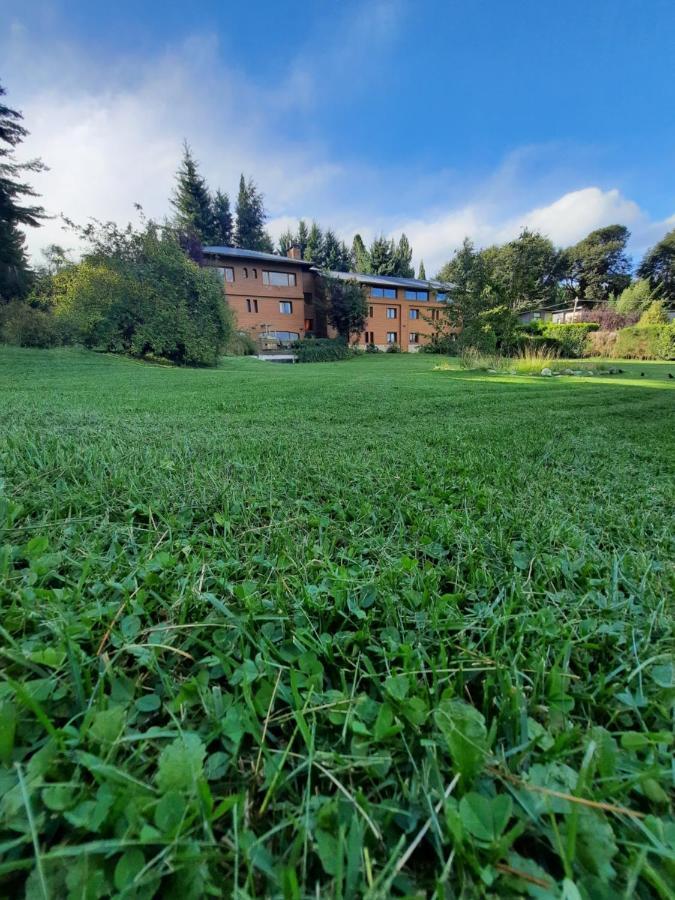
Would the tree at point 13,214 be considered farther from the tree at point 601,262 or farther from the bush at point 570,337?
the tree at point 601,262

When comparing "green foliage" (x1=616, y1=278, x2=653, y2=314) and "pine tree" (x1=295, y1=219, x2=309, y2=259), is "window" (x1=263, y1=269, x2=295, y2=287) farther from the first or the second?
"green foliage" (x1=616, y1=278, x2=653, y2=314)

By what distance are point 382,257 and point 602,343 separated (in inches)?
858

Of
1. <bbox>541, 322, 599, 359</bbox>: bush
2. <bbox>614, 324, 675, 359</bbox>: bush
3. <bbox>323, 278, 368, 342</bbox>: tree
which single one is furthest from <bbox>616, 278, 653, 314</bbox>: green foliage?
<bbox>323, 278, 368, 342</bbox>: tree

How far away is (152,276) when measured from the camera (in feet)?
39.3

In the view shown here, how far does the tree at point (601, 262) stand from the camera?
3416 centimetres

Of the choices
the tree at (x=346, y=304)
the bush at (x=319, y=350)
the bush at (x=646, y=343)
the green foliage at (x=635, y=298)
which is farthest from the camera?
the green foliage at (x=635, y=298)

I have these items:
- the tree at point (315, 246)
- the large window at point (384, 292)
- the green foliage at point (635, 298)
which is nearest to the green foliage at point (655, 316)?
the green foliage at point (635, 298)

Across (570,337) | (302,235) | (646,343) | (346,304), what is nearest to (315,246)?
(302,235)

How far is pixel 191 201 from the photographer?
27.8 metres

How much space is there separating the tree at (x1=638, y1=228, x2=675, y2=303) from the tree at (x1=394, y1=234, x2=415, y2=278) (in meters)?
21.5

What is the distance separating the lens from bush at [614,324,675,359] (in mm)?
16297

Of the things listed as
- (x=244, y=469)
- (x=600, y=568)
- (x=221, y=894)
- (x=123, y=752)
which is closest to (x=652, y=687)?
(x=600, y=568)

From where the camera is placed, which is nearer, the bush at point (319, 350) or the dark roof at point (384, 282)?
the bush at point (319, 350)

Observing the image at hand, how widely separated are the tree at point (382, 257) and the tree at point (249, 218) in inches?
392
